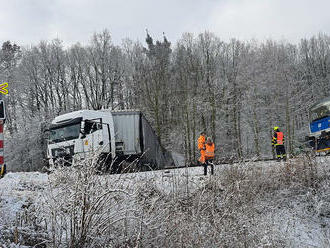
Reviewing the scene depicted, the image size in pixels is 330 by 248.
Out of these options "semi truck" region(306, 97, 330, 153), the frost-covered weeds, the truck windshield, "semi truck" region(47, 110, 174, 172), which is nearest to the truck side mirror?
"semi truck" region(47, 110, 174, 172)

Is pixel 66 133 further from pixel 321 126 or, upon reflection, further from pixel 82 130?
pixel 321 126

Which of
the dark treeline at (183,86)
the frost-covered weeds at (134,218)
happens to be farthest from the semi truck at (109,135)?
the dark treeline at (183,86)

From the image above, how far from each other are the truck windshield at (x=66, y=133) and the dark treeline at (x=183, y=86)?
12025 mm

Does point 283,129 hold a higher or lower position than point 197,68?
lower

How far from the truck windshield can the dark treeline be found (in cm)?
1203

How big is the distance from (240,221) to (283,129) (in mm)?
22505

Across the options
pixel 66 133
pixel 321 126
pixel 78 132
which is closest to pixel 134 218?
pixel 78 132

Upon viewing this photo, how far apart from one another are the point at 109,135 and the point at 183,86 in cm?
1363

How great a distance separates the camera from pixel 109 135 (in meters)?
14.0

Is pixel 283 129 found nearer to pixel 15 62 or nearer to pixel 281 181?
pixel 281 181

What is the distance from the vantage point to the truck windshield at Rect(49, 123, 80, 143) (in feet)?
42.7

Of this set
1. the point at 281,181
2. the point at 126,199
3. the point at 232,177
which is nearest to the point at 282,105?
the point at 281,181

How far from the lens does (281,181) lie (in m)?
8.97

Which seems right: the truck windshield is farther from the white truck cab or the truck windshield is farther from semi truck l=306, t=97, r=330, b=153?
semi truck l=306, t=97, r=330, b=153
